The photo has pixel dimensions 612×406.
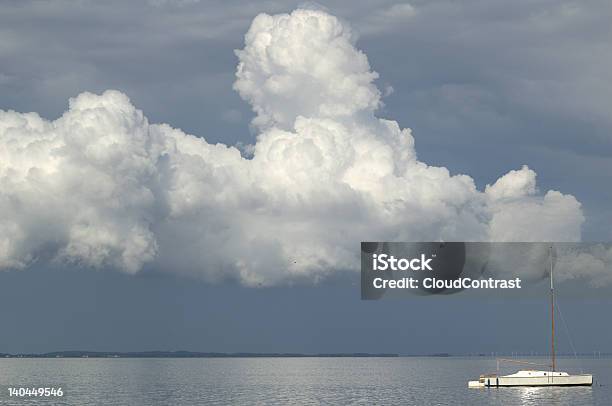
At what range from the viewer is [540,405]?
19575cm

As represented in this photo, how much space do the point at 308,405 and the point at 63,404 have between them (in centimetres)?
5544

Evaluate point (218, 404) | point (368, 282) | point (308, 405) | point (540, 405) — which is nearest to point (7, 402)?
point (218, 404)

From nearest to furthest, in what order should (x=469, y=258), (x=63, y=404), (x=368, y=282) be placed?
(x=368, y=282) < (x=469, y=258) < (x=63, y=404)

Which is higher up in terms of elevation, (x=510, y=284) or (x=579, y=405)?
(x=510, y=284)

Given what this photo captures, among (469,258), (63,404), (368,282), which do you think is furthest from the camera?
(63,404)

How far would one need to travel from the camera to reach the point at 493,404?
653 ft

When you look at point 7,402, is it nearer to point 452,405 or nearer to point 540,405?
point 452,405

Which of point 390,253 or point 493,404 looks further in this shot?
Result: point 493,404

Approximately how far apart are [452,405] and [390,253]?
255 feet

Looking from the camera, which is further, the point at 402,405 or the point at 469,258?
the point at 402,405

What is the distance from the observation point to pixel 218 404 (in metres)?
199

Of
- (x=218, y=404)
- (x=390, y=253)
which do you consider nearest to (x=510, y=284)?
(x=390, y=253)

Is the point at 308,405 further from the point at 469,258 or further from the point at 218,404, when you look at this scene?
the point at 469,258

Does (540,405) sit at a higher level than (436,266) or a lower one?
lower
